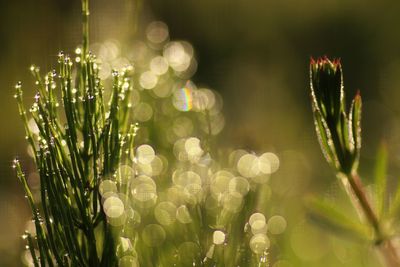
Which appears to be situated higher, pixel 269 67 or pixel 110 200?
pixel 269 67

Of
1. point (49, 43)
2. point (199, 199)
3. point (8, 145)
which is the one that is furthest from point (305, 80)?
point (199, 199)

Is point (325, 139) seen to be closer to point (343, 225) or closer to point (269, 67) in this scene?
point (343, 225)

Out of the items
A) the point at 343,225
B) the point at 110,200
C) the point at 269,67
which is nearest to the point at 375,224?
the point at 343,225

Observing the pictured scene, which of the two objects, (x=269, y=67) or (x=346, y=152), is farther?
(x=269, y=67)

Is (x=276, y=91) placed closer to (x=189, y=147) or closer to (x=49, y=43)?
(x=49, y=43)

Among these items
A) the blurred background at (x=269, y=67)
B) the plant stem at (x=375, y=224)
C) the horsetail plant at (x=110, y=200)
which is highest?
the blurred background at (x=269, y=67)
